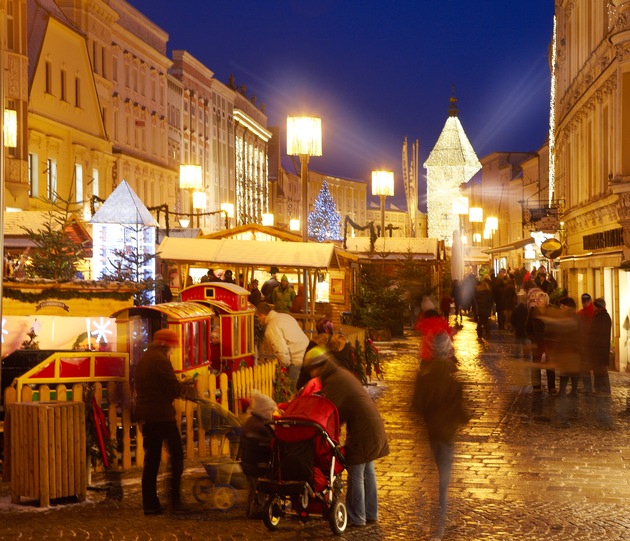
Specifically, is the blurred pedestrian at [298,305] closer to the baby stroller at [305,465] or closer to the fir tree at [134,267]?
the fir tree at [134,267]

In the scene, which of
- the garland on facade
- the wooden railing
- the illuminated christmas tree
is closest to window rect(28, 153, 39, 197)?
the garland on facade

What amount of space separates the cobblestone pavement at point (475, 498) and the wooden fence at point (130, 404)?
36 centimetres

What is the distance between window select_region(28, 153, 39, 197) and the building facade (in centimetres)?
1886

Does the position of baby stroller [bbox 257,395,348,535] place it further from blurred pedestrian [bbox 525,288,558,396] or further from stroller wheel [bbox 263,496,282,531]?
blurred pedestrian [bbox 525,288,558,396]

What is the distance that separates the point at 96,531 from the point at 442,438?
3043mm

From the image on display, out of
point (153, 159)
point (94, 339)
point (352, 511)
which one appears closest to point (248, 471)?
point (352, 511)

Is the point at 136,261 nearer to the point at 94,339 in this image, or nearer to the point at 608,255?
the point at 94,339

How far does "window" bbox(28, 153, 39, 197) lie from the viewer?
4366 cm

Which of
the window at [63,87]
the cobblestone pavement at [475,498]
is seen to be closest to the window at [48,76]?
the window at [63,87]

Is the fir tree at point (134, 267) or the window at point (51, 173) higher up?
the window at point (51, 173)

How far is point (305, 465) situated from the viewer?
9.98 m

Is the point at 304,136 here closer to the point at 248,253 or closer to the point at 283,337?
the point at 248,253

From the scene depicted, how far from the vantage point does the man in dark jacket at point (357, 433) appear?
10367 mm

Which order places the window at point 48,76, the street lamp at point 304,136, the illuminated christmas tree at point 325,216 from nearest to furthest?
the street lamp at point 304,136 < the window at point 48,76 < the illuminated christmas tree at point 325,216
